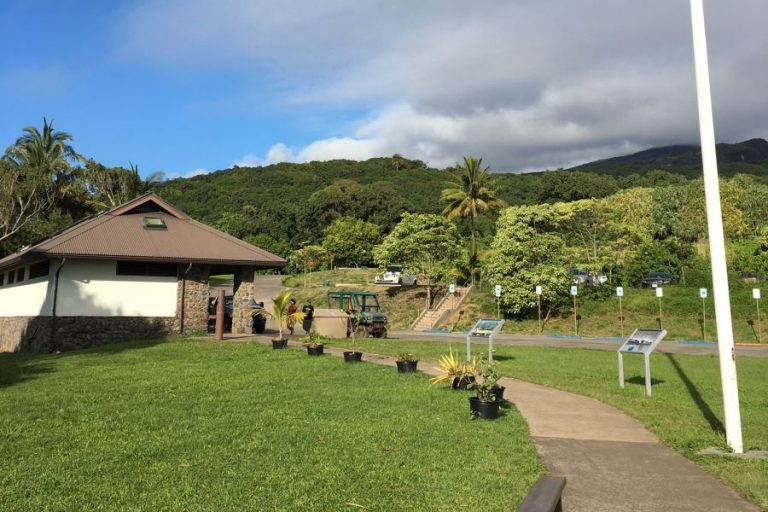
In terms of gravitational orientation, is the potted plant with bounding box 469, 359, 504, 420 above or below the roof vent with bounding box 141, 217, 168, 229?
below

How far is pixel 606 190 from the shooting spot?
73.5 meters

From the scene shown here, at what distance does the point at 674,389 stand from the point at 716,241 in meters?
6.08

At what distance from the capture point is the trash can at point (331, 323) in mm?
22219

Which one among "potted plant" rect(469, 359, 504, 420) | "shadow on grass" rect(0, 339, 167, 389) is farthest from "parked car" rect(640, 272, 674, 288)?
"potted plant" rect(469, 359, 504, 420)

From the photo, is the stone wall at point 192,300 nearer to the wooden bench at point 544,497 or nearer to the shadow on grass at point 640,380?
the shadow on grass at point 640,380

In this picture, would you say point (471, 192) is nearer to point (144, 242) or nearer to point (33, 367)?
point (144, 242)

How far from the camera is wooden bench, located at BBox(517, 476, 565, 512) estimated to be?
343cm

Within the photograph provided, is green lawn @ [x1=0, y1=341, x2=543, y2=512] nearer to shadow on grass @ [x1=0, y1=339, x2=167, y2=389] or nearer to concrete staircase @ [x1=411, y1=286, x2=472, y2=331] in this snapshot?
shadow on grass @ [x1=0, y1=339, x2=167, y2=389]

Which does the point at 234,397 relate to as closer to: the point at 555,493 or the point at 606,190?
the point at 555,493

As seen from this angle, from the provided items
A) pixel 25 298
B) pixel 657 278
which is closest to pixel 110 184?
pixel 25 298

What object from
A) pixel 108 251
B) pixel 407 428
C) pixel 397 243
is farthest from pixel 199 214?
pixel 407 428

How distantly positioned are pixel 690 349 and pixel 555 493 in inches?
859

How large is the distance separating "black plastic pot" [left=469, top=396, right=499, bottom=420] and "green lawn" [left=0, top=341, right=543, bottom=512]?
0.16 m

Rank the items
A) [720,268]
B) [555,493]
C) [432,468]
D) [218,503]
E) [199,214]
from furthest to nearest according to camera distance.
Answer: [199,214] < [720,268] < [432,468] < [218,503] < [555,493]
